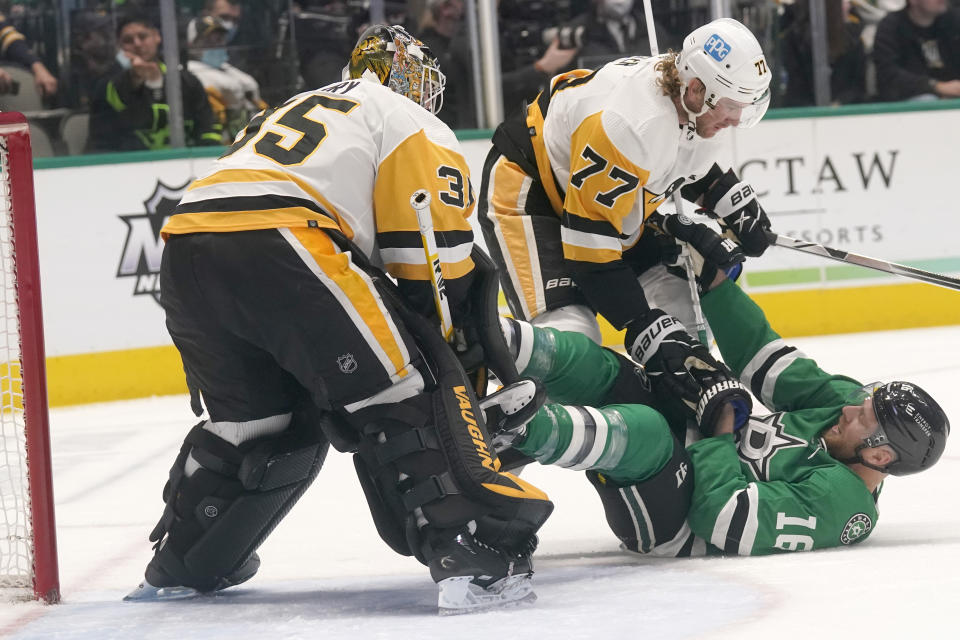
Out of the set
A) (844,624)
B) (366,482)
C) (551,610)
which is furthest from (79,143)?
(844,624)

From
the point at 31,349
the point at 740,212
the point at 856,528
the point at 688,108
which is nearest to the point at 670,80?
the point at 688,108

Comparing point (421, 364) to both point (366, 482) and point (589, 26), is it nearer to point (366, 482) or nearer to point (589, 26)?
point (366, 482)

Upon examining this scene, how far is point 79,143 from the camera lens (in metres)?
5.28

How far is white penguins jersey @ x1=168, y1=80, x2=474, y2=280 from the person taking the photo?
1963 mm

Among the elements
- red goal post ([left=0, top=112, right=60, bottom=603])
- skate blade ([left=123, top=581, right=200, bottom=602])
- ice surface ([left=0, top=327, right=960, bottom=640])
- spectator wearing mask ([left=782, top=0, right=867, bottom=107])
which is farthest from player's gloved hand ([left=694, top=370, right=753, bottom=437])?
spectator wearing mask ([left=782, top=0, right=867, bottom=107])

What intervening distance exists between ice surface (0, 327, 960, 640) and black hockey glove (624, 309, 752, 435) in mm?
306

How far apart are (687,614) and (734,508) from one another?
1.51ft

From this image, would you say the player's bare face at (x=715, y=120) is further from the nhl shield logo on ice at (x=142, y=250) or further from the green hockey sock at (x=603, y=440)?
the nhl shield logo on ice at (x=142, y=250)

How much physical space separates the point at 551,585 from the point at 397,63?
0.96 metres

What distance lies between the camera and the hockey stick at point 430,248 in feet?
6.44

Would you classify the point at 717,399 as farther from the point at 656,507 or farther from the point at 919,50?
the point at 919,50

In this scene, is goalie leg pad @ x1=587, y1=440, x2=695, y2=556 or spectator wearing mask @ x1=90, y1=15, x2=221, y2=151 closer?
goalie leg pad @ x1=587, y1=440, x2=695, y2=556

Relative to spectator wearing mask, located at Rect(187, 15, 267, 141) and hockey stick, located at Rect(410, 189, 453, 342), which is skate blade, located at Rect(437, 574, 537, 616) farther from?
spectator wearing mask, located at Rect(187, 15, 267, 141)

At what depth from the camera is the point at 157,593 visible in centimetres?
226
